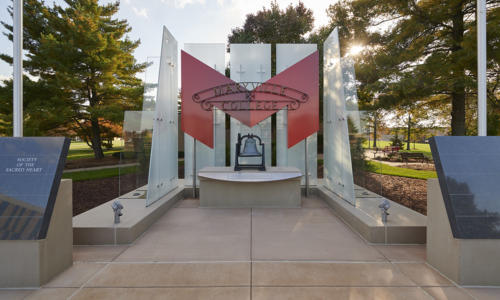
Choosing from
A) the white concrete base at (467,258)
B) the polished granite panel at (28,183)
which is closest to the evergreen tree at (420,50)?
the white concrete base at (467,258)

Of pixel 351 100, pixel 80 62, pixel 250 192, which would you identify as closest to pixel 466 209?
pixel 351 100

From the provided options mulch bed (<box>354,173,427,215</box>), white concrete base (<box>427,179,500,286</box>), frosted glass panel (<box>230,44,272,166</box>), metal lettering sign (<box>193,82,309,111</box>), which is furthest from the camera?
frosted glass panel (<box>230,44,272,166</box>)

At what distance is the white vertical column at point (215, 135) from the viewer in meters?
7.73

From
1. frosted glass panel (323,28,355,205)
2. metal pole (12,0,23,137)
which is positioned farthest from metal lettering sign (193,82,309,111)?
metal pole (12,0,23,137)

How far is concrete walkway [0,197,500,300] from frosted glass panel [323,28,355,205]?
1.37 meters

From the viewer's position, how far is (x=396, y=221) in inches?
167

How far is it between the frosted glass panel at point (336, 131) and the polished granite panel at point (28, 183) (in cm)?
479

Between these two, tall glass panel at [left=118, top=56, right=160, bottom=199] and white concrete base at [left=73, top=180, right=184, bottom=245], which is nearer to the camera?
white concrete base at [left=73, top=180, right=184, bottom=245]

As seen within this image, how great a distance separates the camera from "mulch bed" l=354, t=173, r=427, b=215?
20.1 feet

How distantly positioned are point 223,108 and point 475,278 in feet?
19.6

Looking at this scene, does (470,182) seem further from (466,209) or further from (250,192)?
(250,192)

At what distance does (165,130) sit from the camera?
6250 mm

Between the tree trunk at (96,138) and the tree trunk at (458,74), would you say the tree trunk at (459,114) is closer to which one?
the tree trunk at (458,74)

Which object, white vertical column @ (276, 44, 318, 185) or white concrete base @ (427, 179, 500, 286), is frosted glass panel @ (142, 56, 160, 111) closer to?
white vertical column @ (276, 44, 318, 185)
